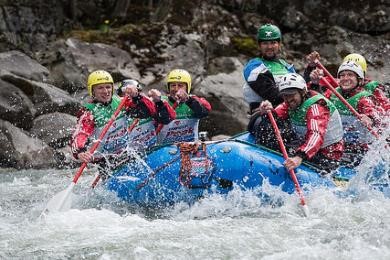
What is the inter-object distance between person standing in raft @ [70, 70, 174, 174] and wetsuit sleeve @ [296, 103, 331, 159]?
208 centimetres

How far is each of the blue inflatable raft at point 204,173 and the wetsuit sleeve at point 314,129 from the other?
217 mm

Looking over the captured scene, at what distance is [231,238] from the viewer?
6367mm

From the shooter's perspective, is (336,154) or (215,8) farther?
(215,8)

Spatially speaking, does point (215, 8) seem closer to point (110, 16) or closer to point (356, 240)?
point (110, 16)

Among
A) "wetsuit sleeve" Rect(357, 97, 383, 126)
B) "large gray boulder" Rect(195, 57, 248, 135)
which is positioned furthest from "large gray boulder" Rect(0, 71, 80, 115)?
"wetsuit sleeve" Rect(357, 97, 383, 126)

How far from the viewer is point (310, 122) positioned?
7.91 m

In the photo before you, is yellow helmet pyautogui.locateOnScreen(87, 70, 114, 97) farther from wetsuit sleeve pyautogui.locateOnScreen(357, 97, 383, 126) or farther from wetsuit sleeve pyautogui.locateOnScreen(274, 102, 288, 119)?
wetsuit sleeve pyautogui.locateOnScreen(357, 97, 383, 126)

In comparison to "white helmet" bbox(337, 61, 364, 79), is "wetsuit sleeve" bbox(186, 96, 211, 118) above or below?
below

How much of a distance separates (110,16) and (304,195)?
40.1 ft

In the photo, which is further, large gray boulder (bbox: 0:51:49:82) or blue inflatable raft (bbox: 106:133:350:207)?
large gray boulder (bbox: 0:51:49:82)

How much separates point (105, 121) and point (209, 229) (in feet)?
9.06

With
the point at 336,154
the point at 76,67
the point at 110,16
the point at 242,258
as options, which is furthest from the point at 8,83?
the point at 242,258

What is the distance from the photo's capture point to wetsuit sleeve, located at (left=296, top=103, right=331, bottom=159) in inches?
305

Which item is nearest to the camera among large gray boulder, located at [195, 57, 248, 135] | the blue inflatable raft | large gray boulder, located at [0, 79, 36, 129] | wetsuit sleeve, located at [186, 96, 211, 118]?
the blue inflatable raft
